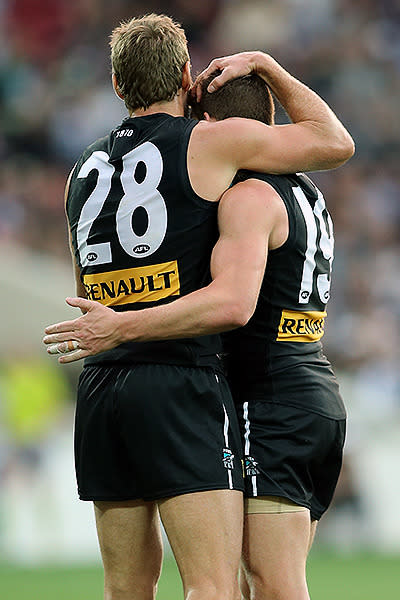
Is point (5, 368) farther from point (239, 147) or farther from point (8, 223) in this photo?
point (239, 147)

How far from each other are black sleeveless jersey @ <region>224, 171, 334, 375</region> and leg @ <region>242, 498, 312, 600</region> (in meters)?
0.51

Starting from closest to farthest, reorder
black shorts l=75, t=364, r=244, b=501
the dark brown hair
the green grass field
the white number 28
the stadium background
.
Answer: black shorts l=75, t=364, r=244, b=501, the white number 28, the dark brown hair, the green grass field, the stadium background

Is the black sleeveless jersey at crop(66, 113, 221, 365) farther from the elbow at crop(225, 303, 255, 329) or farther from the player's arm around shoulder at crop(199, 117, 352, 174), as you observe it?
the elbow at crop(225, 303, 255, 329)

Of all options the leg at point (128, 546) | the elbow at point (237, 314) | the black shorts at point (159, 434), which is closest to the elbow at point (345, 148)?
the elbow at point (237, 314)

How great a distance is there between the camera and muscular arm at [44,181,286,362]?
3443mm

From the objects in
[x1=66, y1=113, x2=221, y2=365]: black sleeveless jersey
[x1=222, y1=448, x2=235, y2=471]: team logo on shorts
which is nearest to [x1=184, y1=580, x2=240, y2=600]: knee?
[x1=222, y1=448, x2=235, y2=471]: team logo on shorts

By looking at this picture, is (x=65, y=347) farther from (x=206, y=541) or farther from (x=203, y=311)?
(x=206, y=541)

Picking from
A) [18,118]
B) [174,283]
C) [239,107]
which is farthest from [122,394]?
[18,118]

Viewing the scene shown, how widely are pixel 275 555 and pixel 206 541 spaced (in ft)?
1.09

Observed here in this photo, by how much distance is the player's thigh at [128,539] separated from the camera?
3.68 meters

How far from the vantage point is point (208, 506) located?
3490mm

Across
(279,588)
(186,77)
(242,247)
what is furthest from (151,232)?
(279,588)

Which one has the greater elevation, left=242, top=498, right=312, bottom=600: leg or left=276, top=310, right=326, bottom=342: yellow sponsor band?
left=276, top=310, right=326, bottom=342: yellow sponsor band

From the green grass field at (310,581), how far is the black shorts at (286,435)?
3455mm
